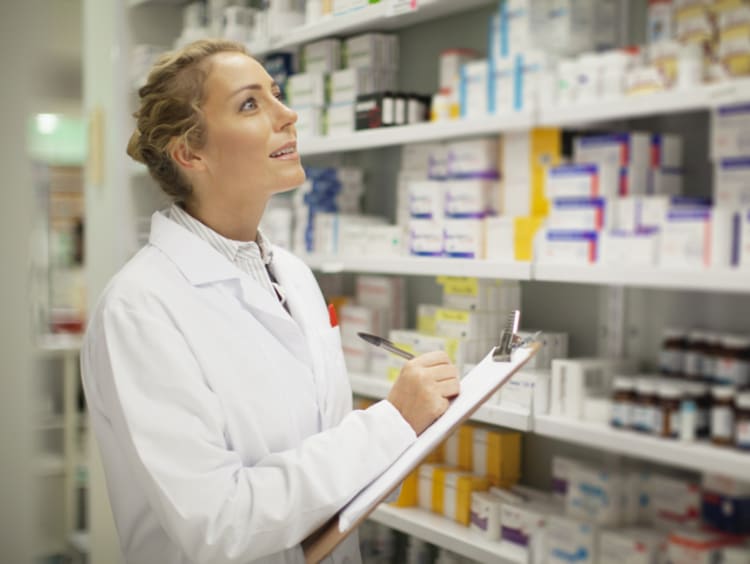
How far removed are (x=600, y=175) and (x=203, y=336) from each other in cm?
103

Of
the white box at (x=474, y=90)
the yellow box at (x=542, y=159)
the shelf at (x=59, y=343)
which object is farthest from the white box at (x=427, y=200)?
the shelf at (x=59, y=343)

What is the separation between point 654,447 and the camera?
2006 mm

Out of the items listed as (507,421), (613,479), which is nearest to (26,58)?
(507,421)

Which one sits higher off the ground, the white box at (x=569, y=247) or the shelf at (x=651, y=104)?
the shelf at (x=651, y=104)

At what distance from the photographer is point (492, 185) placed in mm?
2564

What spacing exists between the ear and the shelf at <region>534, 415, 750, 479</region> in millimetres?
1083

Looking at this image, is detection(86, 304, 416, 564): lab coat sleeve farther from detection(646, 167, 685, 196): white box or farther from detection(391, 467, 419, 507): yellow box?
detection(391, 467, 419, 507): yellow box

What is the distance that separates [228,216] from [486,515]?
1181 millimetres

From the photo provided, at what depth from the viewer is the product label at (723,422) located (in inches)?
76.6

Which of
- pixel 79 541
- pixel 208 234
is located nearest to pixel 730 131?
pixel 208 234

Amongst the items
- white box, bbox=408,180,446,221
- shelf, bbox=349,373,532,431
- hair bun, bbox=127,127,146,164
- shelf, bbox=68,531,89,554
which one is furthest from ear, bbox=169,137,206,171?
shelf, bbox=68,531,89,554

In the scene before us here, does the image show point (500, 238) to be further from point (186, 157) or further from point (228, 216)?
point (186, 157)

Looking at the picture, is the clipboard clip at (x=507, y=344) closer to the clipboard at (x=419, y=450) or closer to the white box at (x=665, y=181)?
the clipboard at (x=419, y=450)

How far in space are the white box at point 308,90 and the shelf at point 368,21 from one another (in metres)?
0.12
